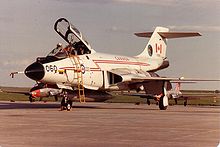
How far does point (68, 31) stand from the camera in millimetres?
24859

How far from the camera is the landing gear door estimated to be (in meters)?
24.8

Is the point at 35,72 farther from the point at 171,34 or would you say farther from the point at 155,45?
the point at 171,34

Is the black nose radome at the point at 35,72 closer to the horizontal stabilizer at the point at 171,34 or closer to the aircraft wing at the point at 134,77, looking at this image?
the aircraft wing at the point at 134,77

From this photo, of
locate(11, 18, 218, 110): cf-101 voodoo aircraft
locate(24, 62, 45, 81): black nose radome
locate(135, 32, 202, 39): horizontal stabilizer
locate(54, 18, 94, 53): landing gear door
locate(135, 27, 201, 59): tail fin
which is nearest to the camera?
locate(24, 62, 45, 81): black nose radome

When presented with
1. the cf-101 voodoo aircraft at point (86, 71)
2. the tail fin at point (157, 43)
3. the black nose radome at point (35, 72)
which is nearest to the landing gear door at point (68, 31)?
the cf-101 voodoo aircraft at point (86, 71)

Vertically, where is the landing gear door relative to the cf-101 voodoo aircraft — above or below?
above

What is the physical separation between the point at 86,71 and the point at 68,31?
2.16 m

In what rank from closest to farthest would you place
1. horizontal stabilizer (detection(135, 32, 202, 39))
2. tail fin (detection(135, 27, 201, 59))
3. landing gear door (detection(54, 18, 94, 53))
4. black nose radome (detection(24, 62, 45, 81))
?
1. black nose radome (detection(24, 62, 45, 81))
2. landing gear door (detection(54, 18, 94, 53))
3. horizontal stabilizer (detection(135, 32, 202, 39))
4. tail fin (detection(135, 27, 201, 59))

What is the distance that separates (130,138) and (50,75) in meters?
12.2

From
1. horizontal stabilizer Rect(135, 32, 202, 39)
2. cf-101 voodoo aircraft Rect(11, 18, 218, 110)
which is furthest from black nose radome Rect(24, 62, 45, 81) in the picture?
horizontal stabilizer Rect(135, 32, 202, 39)

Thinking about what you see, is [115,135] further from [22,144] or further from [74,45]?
[74,45]

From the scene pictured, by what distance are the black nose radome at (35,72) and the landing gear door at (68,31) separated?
2.75 metres

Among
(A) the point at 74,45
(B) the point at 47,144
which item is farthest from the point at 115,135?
(A) the point at 74,45

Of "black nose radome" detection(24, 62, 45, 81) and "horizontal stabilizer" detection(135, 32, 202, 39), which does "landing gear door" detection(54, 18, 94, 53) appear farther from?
"horizontal stabilizer" detection(135, 32, 202, 39)
